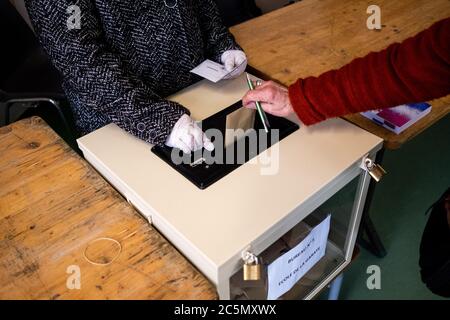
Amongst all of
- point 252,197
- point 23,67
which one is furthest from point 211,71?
point 23,67

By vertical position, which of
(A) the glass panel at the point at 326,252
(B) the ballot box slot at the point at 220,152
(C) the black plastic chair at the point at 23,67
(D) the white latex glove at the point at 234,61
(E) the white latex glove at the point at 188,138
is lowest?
(A) the glass panel at the point at 326,252

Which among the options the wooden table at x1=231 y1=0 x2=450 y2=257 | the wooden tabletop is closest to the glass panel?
the wooden table at x1=231 y1=0 x2=450 y2=257

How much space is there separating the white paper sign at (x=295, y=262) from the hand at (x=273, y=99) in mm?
277

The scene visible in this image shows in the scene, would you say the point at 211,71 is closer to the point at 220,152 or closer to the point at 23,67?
the point at 220,152

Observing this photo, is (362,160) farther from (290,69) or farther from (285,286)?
(290,69)

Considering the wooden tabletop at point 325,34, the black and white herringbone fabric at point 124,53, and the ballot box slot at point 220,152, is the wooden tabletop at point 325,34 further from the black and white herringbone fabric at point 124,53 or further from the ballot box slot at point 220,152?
the black and white herringbone fabric at point 124,53

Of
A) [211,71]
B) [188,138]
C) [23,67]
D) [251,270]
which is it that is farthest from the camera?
[23,67]

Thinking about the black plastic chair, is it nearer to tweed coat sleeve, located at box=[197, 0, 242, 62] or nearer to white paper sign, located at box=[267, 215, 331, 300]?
tweed coat sleeve, located at box=[197, 0, 242, 62]

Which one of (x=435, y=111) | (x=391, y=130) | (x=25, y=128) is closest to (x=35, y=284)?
(x=25, y=128)

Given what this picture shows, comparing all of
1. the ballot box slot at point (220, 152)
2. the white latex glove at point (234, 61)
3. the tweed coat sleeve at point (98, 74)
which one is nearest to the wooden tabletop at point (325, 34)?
the white latex glove at point (234, 61)

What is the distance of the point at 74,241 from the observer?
0.71 metres

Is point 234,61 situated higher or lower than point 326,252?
higher

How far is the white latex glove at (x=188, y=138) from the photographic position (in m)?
0.84

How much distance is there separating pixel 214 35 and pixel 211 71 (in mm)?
143
